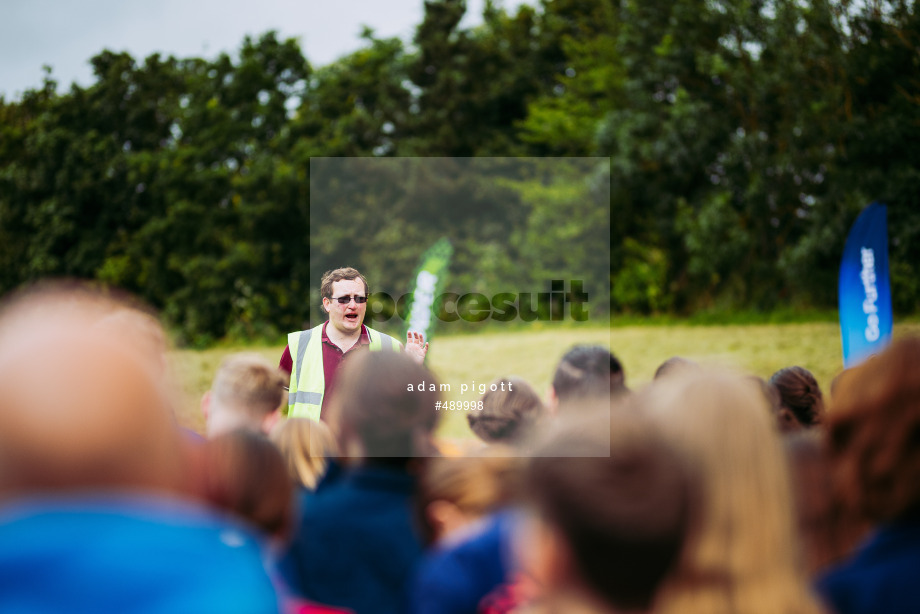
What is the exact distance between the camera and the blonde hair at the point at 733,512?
1.21m

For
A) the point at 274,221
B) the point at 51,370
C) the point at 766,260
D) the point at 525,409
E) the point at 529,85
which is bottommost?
the point at 525,409

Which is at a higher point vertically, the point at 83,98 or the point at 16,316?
the point at 83,98

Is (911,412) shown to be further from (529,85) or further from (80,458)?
(529,85)

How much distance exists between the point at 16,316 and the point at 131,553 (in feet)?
1.68

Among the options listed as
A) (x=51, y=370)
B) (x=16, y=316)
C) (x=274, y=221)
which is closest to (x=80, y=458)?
(x=51, y=370)

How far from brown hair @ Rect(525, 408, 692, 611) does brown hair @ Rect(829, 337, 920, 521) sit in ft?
1.89

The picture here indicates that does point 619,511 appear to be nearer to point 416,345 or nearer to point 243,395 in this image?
point 243,395

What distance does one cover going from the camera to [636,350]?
606 inches

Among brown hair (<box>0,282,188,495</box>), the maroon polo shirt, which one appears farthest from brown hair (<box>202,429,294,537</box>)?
the maroon polo shirt

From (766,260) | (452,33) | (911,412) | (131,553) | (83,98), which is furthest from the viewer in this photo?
(83,98)

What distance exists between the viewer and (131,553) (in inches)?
36.4

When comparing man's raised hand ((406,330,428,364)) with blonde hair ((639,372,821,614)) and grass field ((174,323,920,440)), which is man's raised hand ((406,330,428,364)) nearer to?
blonde hair ((639,372,821,614))

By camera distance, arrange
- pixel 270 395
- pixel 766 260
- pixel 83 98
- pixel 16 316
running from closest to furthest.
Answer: pixel 16 316 < pixel 270 395 < pixel 766 260 < pixel 83 98

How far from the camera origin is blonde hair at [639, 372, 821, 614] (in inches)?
47.4
